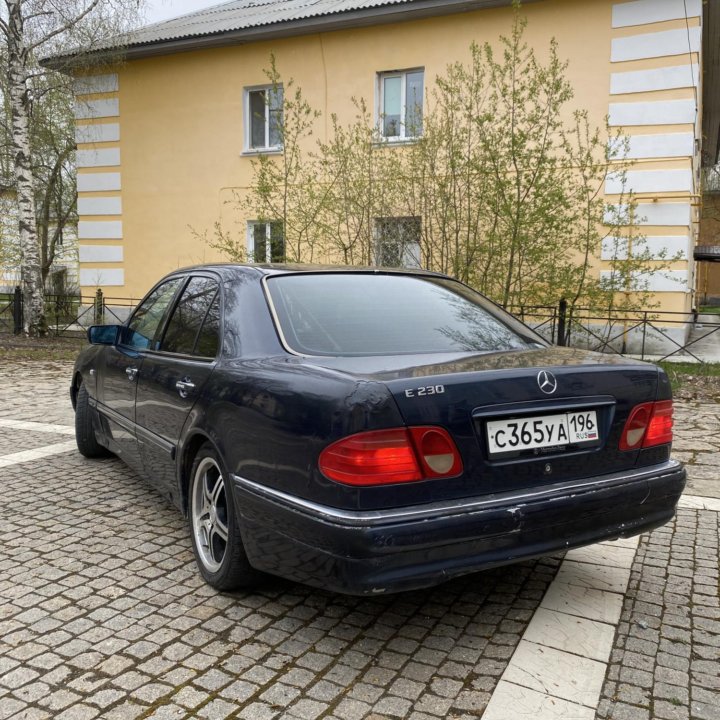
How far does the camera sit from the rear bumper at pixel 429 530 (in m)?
2.40

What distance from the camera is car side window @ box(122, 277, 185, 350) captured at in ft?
14.0

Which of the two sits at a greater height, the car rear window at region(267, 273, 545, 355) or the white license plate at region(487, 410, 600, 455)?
the car rear window at region(267, 273, 545, 355)

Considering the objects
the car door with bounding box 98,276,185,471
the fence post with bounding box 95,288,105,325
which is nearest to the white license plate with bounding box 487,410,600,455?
the car door with bounding box 98,276,185,471

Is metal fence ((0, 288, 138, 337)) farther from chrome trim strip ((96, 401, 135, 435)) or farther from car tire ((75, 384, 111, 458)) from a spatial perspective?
chrome trim strip ((96, 401, 135, 435))

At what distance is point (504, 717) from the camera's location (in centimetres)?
232

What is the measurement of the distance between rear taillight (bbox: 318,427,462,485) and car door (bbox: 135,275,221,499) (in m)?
1.12

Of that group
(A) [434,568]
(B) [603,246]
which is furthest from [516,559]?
(B) [603,246]

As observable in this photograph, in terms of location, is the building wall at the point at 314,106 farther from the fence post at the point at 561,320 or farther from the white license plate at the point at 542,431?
the white license plate at the point at 542,431

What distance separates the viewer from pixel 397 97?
49.7ft

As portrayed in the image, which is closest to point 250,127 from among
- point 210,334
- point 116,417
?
point 116,417

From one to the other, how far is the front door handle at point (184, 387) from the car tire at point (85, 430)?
89.1 inches

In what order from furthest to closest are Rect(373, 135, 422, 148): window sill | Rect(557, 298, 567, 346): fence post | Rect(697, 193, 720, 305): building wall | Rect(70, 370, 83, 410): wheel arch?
Rect(697, 193, 720, 305): building wall < Rect(557, 298, 567, 346): fence post < Rect(373, 135, 422, 148): window sill < Rect(70, 370, 83, 410): wheel arch

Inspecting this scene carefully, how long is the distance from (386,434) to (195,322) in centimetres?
172

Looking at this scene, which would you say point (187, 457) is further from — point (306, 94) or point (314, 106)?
point (306, 94)
